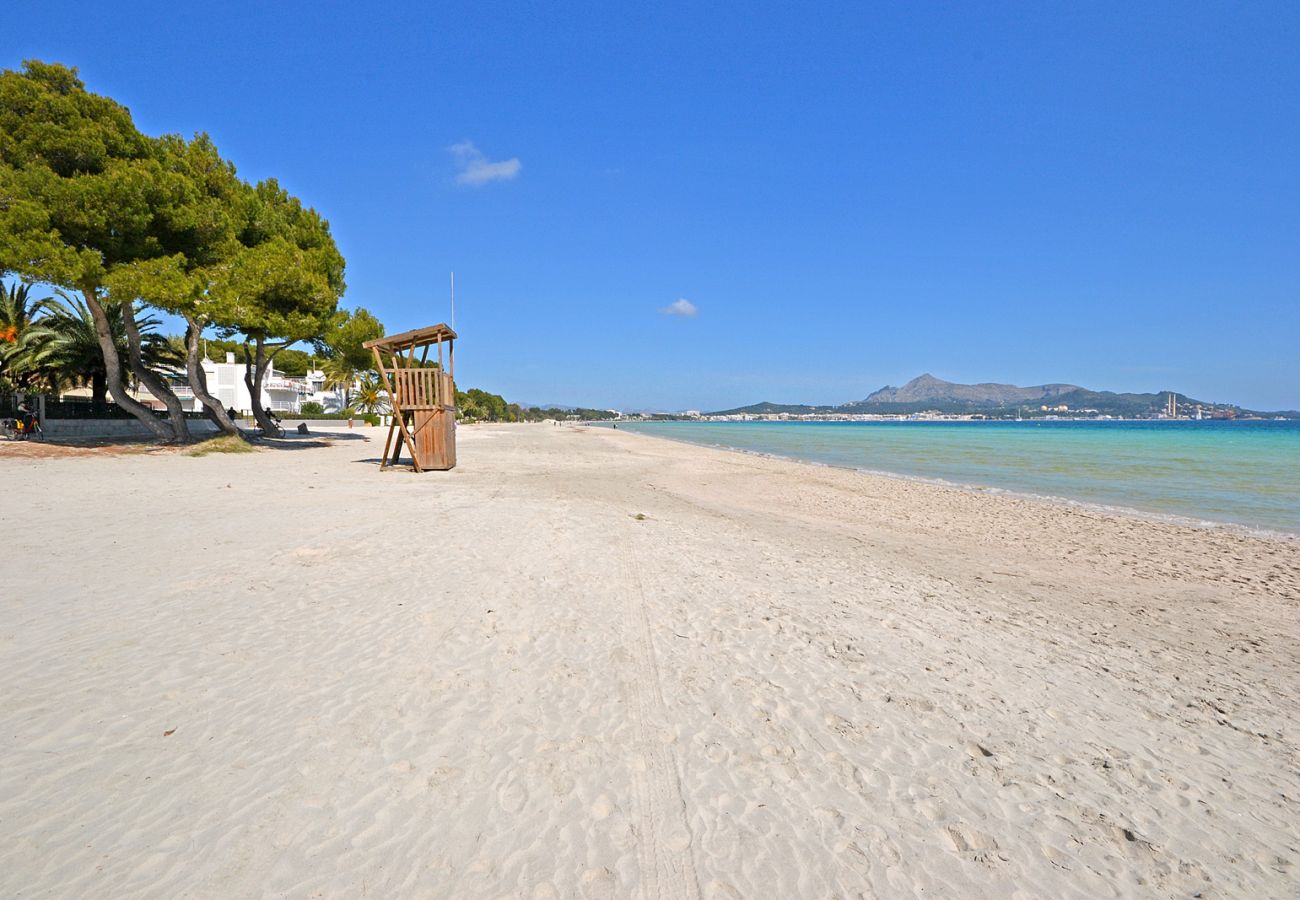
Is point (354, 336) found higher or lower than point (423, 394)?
higher

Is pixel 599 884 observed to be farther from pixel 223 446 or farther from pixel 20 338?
pixel 20 338

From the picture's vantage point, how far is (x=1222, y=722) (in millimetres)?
3541

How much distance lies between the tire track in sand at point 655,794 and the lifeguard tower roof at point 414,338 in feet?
40.5

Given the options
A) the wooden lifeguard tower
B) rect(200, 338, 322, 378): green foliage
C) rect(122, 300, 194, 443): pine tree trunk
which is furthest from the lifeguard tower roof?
rect(200, 338, 322, 378): green foliage

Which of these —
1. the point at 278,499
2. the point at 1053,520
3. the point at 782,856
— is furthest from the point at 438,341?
the point at 782,856

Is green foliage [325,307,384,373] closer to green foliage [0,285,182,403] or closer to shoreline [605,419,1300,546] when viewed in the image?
green foliage [0,285,182,403]

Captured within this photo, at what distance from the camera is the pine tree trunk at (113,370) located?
57.6 ft

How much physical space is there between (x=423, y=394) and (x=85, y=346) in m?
19.4

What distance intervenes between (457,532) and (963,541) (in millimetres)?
7145

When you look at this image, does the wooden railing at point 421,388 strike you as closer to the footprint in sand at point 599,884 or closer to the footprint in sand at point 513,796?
the footprint in sand at point 513,796

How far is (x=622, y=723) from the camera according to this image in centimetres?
326

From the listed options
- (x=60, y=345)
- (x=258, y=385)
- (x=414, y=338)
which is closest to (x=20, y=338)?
(x=60, y=345)

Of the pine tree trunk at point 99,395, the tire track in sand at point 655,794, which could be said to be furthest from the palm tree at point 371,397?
the tire track in sand at point 655,794

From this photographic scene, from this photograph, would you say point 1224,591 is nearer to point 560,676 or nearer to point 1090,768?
point 1090,768
